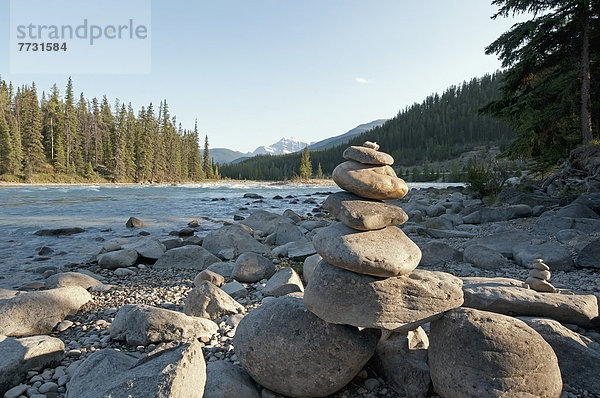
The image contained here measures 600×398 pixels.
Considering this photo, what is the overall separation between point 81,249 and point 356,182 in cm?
1093

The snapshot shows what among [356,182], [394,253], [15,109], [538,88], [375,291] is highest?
[15,109]

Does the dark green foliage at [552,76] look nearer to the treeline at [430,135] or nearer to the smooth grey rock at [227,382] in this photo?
the smooth grey rock at [227,382]

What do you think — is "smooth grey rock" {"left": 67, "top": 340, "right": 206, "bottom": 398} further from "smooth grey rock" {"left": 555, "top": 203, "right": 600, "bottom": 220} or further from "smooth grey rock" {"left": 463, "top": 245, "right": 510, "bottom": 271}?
"smooth grey rock" {"left": 555, "top": 203, "right": 600, "bottom": 220}

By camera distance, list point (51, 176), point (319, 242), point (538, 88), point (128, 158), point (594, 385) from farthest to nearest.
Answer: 1. point (128, 158)
2. point (51, 176)
3. point (538, 88)
4. point (319, 242)
5. point (594, 385)

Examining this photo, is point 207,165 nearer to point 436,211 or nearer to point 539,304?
point 436,211

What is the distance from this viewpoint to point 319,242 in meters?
3.34

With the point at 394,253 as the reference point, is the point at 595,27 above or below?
above

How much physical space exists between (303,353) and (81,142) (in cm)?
7301

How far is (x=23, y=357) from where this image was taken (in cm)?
323

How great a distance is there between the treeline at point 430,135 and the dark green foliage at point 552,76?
8910 cm

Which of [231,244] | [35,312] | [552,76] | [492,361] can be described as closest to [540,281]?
[492,361]

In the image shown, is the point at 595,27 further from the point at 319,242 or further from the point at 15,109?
the point at 15,109

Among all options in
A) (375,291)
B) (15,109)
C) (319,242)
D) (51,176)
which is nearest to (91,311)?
(319,242)

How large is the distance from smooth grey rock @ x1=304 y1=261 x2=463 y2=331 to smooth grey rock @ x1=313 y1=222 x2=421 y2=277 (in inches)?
4.1
